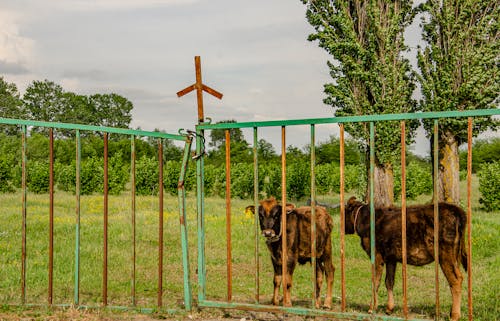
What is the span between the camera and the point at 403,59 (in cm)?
1997

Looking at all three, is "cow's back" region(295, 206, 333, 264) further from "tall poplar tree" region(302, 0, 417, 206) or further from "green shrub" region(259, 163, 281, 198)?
"green shrub" region(259, 163, 281, 198)

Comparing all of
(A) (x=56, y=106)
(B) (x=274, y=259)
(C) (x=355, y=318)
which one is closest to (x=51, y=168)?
(B) (x=274, y=259)

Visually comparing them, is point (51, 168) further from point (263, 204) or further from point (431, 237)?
point (431, 237)

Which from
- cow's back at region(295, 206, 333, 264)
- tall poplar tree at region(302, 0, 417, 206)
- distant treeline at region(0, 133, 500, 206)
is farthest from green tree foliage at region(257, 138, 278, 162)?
cow's back at region(295, 206, 333, 264)

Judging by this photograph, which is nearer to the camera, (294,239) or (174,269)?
(294,239)

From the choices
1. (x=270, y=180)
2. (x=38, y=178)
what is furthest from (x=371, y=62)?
(x=38, y=178)

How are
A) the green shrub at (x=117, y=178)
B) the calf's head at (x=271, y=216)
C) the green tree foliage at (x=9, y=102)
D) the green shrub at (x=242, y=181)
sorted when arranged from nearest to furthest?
the calf's head at (x=271, y=216) → the green shrub at (x=117, y=178) → the green shrub at (x=242, y=181) → the green tree foliage at (x=9, y=102)

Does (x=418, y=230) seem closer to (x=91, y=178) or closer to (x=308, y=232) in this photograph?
(x=308, y=232)

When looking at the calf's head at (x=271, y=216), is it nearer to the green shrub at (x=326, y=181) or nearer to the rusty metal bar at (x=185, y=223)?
the rusty metal bar at (x=185, y=223)

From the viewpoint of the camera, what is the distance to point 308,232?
646 cm

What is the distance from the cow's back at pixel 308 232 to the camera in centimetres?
643

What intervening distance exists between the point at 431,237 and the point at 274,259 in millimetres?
1768

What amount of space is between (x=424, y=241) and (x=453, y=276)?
1.54 ft

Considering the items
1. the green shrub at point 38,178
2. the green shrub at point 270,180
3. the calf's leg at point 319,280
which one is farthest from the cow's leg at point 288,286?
the green shrub at point 38,178
